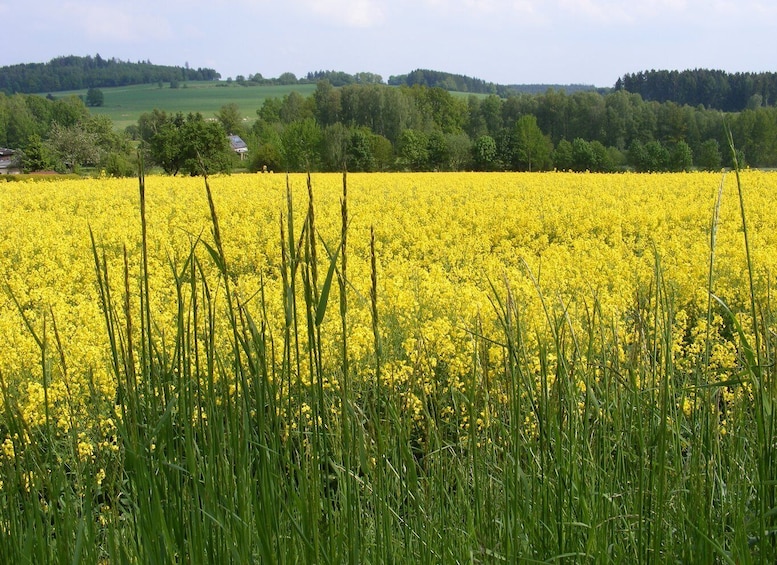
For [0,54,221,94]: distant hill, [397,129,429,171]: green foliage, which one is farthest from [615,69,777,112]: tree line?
[0,54,221,94]: distant hill

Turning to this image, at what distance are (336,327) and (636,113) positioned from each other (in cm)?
6730

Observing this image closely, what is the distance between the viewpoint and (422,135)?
59.9 meters

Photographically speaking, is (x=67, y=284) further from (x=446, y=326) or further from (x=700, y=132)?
(x=700, y=132)

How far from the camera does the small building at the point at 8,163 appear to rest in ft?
220

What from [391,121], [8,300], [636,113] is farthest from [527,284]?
[391,121]

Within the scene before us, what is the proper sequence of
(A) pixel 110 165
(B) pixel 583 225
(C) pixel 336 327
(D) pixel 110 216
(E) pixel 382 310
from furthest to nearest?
(A) pixel 110 165
(D) pixel 110 216
(B) pixel 583 225
(E) pixel 382 310
(C) pixel 336 327

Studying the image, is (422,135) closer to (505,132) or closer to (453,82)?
(505,132)

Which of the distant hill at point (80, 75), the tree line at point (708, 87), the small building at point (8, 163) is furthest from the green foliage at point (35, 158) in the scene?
the distant hill at point (80, 75)

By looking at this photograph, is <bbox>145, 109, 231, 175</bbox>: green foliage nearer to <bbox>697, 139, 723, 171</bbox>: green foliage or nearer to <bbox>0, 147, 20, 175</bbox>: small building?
<bbox>697, 139, 723, 171</bbox>: green foliage

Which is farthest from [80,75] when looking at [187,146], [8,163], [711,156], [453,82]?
[711,156]

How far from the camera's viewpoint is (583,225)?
1307 cm

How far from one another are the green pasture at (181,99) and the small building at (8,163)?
19966 millimetres

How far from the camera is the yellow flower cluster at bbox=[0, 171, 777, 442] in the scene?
13.2ft

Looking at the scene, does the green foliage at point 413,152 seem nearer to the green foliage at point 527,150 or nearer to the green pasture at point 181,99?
the green foliage at point 527,150
